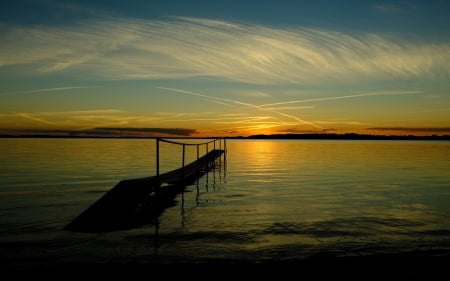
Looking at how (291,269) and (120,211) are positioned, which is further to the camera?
(120,211)

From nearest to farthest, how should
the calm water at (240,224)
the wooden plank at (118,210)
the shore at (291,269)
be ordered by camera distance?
the shore at (291,269), the calm water at (240,224), the wooden plank at (118,210)

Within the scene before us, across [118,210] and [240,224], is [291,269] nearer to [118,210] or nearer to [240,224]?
[240,224]

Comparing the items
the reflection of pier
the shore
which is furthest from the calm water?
the shore

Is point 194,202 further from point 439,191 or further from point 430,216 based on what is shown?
point 439,191

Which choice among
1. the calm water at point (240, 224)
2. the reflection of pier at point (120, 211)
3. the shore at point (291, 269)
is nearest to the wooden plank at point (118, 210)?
the reflection of pier at point (120, 211)

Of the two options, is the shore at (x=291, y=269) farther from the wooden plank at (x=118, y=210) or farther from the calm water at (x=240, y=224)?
the wooden plank at (x=118, y=210)

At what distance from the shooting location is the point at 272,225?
48.6 ft

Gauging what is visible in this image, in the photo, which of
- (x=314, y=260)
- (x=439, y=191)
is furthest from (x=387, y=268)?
(x=439, y=191)

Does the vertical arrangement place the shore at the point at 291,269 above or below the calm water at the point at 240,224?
above

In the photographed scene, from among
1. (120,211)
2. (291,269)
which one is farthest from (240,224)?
(291,269)

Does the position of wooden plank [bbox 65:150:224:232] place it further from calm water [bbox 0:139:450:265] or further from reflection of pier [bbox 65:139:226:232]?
calm water [bbox 0:139:450:265]

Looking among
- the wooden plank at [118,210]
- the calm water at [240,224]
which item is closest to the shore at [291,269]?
the calm water at [240,224]

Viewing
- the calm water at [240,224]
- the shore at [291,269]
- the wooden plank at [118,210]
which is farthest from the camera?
the wooden plank at [118,210]

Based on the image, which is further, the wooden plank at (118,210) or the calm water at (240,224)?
the wooden plank at (118,210)
